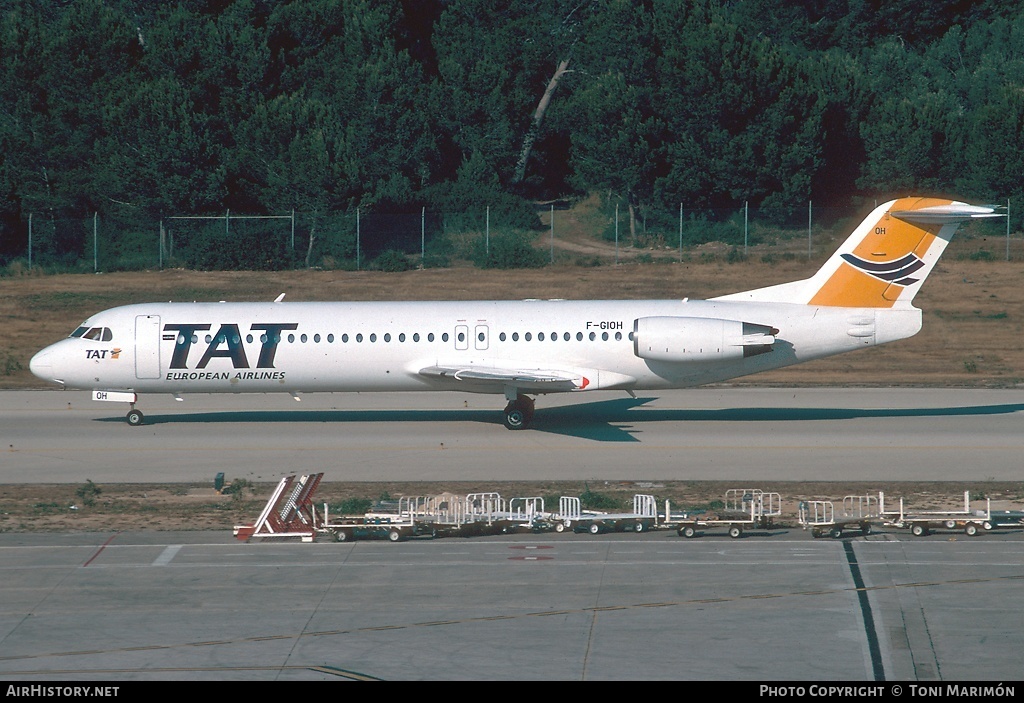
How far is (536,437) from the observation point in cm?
2933

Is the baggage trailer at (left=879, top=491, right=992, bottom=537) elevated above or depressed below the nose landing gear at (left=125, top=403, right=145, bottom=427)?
above

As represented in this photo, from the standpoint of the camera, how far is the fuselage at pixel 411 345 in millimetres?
29266

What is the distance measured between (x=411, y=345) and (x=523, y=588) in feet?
45.7

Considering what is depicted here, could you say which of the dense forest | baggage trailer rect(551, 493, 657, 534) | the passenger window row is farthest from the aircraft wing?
the dense forest

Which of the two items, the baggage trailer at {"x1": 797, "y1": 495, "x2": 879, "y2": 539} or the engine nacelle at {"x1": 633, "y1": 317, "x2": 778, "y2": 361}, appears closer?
the baggage trailer at {"x1": 797, "y1": 495, "x2": 879, "y2": 539}

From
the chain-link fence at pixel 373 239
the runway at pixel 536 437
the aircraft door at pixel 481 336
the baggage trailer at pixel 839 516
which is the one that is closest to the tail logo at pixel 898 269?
the runway at pixel 536 437

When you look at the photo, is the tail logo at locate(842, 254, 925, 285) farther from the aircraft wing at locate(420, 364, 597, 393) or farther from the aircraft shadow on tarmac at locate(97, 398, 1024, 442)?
the aircraft wing at locate(420, 364, 597, 393)

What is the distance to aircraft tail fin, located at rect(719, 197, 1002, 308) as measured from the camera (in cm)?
2903

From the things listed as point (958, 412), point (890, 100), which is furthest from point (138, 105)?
point (958, 412)

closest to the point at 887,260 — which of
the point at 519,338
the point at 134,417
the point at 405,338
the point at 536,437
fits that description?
the point at 519,338

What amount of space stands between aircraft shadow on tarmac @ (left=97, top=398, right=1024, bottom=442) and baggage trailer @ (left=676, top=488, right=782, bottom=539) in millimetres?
9387
